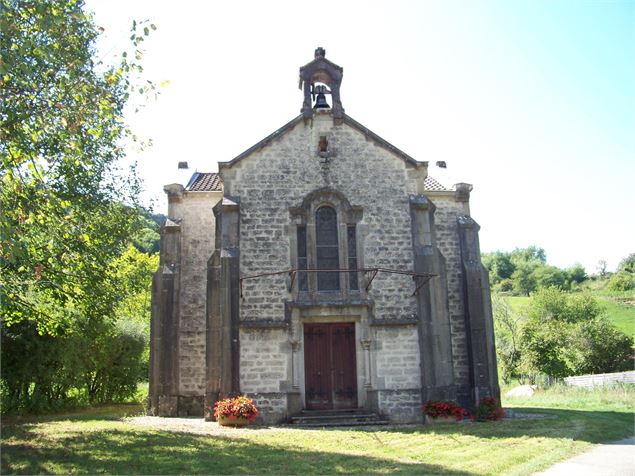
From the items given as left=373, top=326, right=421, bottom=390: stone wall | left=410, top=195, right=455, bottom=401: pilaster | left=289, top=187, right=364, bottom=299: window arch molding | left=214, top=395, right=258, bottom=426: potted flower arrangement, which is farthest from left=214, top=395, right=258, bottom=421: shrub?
left=410, top=195, right=455, bottom=401: pilaster

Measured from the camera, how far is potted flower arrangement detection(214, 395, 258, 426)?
16.0m

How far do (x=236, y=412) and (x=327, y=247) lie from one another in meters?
5.87

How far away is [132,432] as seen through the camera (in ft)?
46.0

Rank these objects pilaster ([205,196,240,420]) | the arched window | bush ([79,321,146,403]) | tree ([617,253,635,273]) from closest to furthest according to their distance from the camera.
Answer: pilaster ([205,196,240,420])
the arched window
bush ([79,321,146,403])
tree ([617,253,635,273])

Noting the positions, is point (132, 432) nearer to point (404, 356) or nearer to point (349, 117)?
point (404, 356)

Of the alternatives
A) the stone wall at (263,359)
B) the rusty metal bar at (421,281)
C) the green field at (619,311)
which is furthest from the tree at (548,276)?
the stone wall at (263,359)

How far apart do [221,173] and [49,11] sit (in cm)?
822

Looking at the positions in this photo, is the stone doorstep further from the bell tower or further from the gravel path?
the bell tower

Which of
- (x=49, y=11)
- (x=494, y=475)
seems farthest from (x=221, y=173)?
(x=494, y=475)

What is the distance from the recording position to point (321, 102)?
66.0 feet

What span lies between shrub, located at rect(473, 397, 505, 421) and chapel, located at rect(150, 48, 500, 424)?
0.76 meters

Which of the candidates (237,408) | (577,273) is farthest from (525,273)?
(237,408)

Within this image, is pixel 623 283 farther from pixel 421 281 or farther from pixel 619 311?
pixel 421 281

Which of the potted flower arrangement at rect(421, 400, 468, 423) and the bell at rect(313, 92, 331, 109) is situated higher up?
the bell at rect(313, 92, 331, 109)
